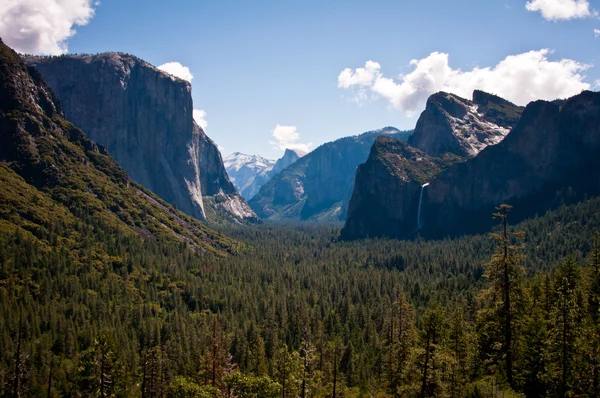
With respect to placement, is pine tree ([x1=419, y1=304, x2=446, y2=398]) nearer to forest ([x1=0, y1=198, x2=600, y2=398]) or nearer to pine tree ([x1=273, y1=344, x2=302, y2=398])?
forest ([x1=0, y1=198, x2=600, y2=398])

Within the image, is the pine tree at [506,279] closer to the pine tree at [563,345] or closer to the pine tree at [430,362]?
the pine tree at [563,345]

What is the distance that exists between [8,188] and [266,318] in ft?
407

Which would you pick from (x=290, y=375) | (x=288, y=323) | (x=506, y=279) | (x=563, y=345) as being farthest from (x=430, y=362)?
(x=288, y=323)

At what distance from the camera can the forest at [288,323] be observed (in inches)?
1658

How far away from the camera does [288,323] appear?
119 metres

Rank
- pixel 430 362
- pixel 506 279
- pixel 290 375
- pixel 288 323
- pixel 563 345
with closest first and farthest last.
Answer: pixel 563 345 → pixel 430 362 → pixel 506 279 → pixel 290 375 → pixel 288 323

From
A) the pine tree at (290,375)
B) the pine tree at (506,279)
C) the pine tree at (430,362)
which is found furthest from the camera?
the pine tree at (290,375)

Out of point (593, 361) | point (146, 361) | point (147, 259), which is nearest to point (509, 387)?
point (593, 361)

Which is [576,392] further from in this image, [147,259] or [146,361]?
[147,259]

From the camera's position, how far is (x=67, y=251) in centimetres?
14938

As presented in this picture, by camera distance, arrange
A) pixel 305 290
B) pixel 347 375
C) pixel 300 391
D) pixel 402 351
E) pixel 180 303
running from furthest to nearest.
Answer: pixel 305 290
pixel 180 303
pixel 347 375
pixel 402 351
pixel 300 391

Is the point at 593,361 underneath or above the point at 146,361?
above

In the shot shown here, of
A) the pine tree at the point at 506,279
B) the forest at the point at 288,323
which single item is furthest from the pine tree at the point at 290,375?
the pine tree at the point at 506,279

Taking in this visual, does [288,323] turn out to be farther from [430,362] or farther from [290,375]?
[430,362]
